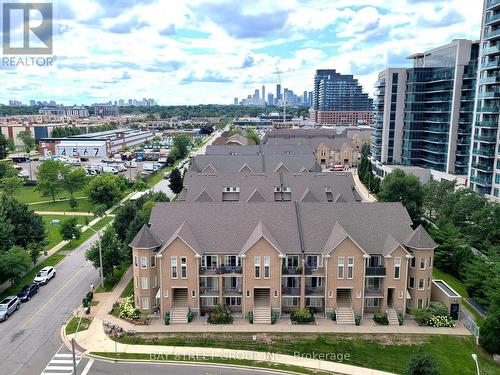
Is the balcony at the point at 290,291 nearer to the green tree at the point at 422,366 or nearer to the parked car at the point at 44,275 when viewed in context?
the green tree at the point at 422,366

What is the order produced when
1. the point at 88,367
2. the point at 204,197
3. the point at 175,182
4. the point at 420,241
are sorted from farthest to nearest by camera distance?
the point at 175,182 < the point at 204,197 < the point at 420,241 < the point at 88,367

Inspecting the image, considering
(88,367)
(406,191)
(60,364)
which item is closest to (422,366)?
(88,367)

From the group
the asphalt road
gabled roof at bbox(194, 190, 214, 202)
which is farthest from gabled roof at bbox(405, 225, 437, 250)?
the asphalt road

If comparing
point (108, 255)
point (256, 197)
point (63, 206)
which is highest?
point (256, 197)

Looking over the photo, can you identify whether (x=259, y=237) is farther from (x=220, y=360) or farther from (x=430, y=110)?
(x=430, y=110)

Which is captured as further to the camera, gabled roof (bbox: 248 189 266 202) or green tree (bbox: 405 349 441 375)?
gabled roof (bbox: 248 189 266 202)

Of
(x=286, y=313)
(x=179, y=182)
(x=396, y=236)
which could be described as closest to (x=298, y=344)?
(x=286, y=313)

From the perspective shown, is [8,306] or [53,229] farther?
[53,229]

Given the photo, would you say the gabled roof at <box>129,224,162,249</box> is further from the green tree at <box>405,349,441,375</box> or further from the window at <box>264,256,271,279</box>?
the green tree at <box>405,349,441,375</box>

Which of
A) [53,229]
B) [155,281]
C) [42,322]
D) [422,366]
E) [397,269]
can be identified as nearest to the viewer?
[422,366]
